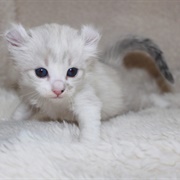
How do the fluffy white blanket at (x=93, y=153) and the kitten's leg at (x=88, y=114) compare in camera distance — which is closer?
the fluffy white blanket at (x=93, y=153)

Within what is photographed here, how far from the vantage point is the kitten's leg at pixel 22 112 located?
1685 millimetres

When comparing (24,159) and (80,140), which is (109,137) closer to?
(80,140)

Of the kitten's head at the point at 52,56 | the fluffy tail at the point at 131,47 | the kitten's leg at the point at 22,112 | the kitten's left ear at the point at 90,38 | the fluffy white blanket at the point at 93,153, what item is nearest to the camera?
the fluffy white blanket at the point at 93,153

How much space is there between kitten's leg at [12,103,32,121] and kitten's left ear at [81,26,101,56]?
441 mm

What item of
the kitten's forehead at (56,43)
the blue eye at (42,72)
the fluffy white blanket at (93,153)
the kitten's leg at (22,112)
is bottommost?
the fluffy white blanket at (93,153)

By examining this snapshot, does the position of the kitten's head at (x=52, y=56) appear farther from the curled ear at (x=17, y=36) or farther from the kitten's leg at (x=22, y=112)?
the kitten's leg at (x=22, y=112)

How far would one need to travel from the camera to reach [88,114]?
139 centimetres

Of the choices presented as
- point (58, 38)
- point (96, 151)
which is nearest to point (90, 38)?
point (58, 38)

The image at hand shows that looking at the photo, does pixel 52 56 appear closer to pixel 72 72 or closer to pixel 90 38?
pixel 72 72

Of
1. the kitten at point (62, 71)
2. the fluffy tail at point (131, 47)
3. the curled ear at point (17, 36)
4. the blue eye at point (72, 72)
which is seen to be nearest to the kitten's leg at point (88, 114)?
the kitten at point (62, 71)

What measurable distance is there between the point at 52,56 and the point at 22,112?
0.49 m

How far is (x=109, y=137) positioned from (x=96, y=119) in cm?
9

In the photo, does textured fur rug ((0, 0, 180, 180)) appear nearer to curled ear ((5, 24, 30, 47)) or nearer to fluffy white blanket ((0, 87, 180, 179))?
fluffy white blanket ((0, 87, 180, 179))

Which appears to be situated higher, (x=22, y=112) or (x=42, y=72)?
(x=42, y=72)
